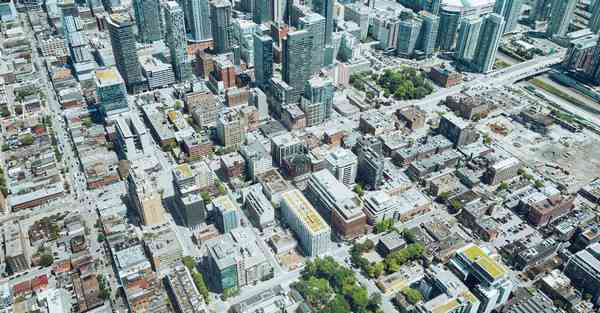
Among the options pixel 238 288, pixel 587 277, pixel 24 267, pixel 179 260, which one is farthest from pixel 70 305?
pixel 587 277

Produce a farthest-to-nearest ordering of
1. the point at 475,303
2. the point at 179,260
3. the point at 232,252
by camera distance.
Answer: the point at 179,260 < the point at 232,252 < the point at 475,303

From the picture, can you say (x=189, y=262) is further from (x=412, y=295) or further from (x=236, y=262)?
(x=412, y=295)

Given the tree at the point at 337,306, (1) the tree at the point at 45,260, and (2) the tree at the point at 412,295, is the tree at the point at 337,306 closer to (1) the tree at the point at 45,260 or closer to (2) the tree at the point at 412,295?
(2) the tree at the point at 412,295

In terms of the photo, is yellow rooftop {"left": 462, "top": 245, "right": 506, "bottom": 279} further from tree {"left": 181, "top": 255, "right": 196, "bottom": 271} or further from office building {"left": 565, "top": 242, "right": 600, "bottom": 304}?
tree {"left": 181, "top": 255, "right": 196, "bottom": 271}

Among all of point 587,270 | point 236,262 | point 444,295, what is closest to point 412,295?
point 444,295

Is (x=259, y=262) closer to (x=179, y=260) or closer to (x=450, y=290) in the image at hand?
(x=179, y=260)

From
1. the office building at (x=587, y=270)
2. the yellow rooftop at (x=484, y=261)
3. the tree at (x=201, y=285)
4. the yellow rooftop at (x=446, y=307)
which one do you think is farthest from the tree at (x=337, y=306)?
the office building at (x=587, y=270)
